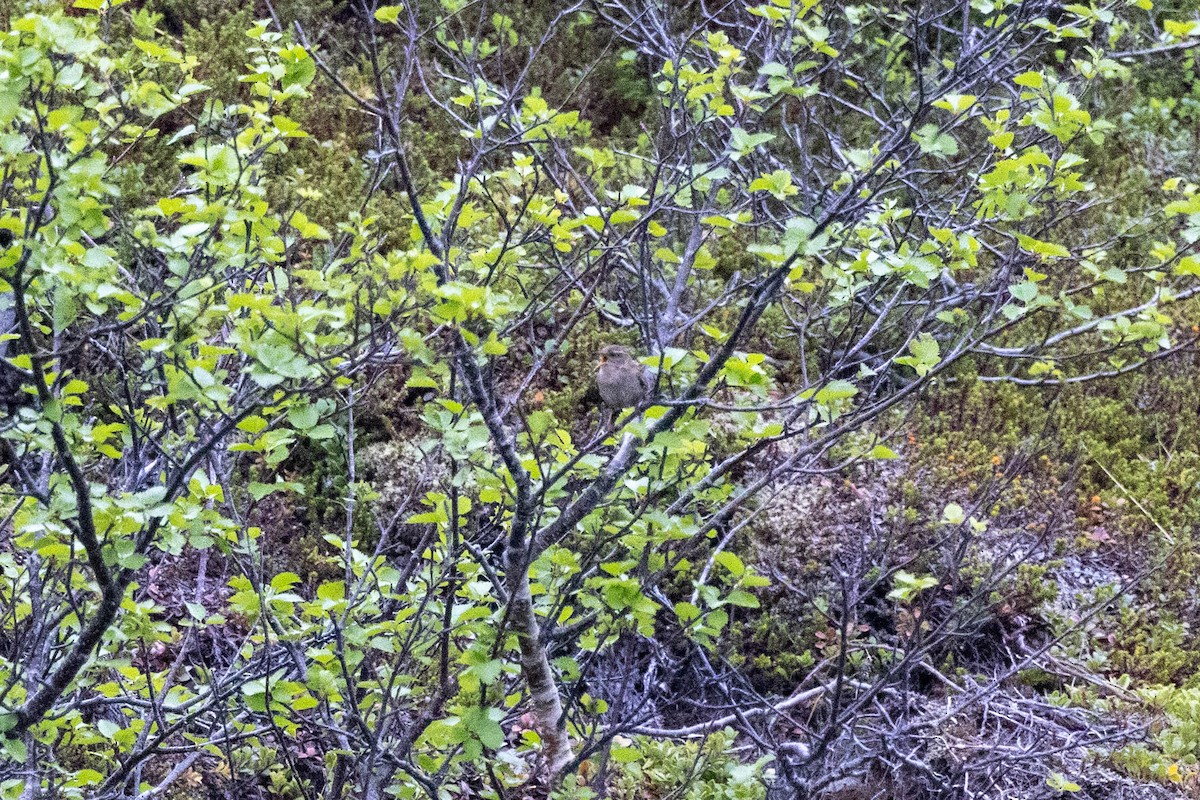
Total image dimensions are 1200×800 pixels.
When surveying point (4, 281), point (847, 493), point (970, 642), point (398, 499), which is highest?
point (4, 281)

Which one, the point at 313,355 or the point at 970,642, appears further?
the point at 970,642

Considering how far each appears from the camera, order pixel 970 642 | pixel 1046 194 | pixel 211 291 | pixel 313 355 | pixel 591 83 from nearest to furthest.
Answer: pixel 313 355 → pixel 211 291 → pixel 1046 194 → pixel 970 642 → pixel 591 83

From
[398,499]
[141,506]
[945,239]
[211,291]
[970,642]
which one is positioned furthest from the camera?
[398,499]

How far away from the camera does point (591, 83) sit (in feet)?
29.3

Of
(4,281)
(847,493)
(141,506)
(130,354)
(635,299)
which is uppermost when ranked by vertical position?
(4,281)

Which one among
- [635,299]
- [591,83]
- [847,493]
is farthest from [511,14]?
[847,493]

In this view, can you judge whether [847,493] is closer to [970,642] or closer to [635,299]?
[970,642]

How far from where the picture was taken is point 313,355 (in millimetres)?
2195

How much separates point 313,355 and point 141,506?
1.71ft

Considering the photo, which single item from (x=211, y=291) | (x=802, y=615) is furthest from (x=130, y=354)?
(x=802, y=615)

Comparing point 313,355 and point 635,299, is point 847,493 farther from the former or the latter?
point 313,355

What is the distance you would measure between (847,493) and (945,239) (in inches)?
133

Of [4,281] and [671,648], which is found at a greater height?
[4,281]

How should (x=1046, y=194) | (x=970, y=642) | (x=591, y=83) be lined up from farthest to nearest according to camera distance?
1. (x=591, y=83)
2. (x=970, y=642)
3. (x=1046, y=194)
